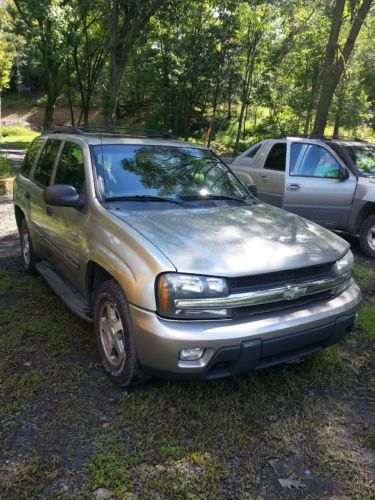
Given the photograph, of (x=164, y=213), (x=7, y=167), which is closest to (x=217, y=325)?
(x=164, y=213)

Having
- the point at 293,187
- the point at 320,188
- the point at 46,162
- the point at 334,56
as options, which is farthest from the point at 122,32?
the point at 46,162

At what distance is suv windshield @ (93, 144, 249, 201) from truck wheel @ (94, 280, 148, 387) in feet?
2.80

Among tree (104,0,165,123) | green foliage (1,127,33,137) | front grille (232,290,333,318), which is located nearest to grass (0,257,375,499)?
front grille (232,290,333,318)

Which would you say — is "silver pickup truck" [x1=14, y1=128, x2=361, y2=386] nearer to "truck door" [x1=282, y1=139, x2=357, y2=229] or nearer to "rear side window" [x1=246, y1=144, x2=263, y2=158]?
"truck door" [x1=282, y1=139, x2=357, y2=229]

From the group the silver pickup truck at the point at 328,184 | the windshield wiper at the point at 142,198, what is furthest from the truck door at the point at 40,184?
the silver pickup truck at the point at 328,184

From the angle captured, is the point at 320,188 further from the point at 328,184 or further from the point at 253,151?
the point at 253,151

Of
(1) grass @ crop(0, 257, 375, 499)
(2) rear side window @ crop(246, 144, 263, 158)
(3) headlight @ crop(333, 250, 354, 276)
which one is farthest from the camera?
(2) rear side window @ crop(246, 144, 263, 158)

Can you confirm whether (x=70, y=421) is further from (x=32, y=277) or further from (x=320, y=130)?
(x=320, y=130)

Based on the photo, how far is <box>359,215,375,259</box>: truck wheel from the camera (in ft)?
21.9

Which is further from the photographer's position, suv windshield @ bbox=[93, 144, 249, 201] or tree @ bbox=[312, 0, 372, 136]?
tree @ bbox=[312, 0, 372, 136]

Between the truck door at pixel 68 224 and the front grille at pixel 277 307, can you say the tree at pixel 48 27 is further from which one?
the front grille at pixel 277 307

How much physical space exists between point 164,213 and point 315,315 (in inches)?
52.8

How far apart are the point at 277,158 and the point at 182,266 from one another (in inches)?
205

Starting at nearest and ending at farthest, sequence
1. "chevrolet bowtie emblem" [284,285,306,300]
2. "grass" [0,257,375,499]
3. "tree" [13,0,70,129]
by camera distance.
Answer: "grass" [0,257,375,499], "chevrolet bowtie emblem" [284,285,306,300], "tree" [13,0,70,129]
